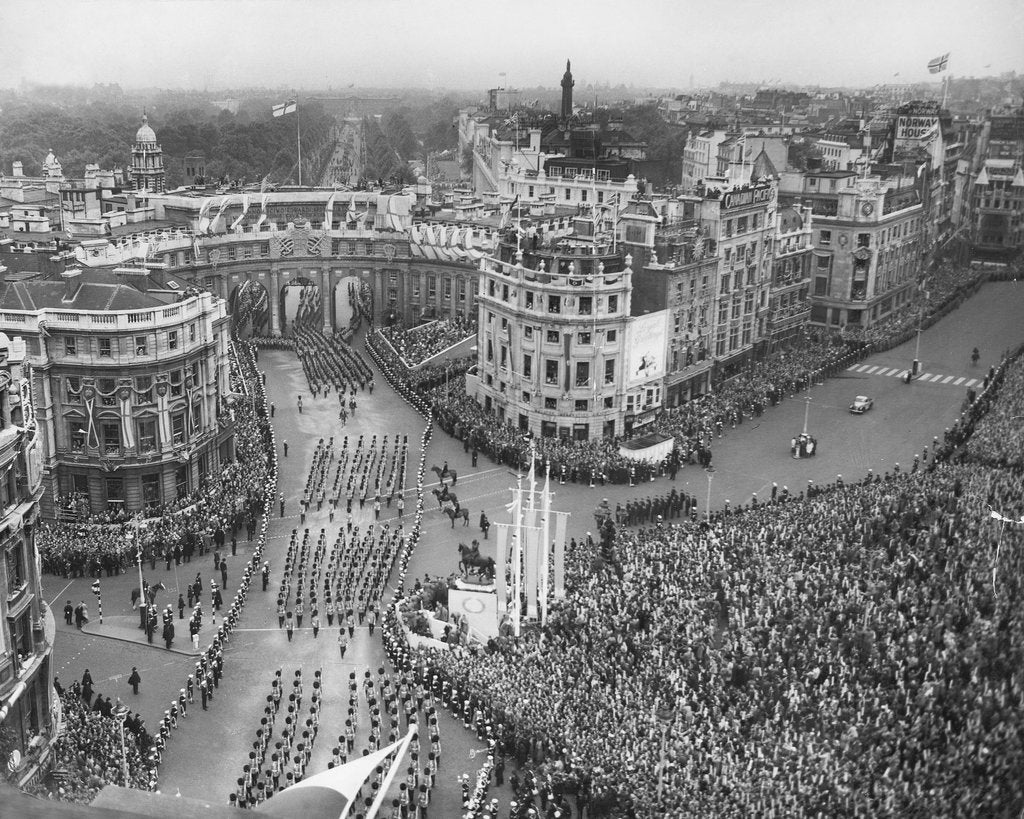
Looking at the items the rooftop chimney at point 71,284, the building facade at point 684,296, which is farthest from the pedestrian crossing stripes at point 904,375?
the rooftop chimney at point 71,284

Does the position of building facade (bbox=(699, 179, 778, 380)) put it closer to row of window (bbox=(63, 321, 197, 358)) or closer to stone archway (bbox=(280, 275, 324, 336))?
stone archway (bbox=(280, 275, 324, 336))

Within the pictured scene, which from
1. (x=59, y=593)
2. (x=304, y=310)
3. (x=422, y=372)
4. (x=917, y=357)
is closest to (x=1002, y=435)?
(x=917, y=357)

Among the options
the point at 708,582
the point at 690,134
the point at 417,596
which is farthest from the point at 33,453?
the point at 690,134

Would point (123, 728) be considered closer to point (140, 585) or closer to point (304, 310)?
point (140, 585)

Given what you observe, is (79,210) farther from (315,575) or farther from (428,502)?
(315,575)

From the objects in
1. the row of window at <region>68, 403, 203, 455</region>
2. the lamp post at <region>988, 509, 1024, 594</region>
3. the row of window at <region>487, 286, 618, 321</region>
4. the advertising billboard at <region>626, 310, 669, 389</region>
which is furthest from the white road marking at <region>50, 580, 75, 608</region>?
the lamp post at <region>988, 509, 1024, 594</region>
